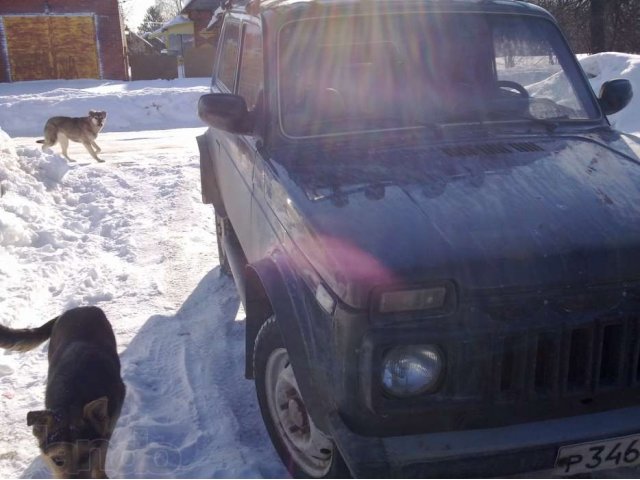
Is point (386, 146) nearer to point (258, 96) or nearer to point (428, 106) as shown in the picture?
point (428, 106)

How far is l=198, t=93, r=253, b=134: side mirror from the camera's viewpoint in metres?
3.50

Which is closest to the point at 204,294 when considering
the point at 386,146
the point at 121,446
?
the point at 121,446

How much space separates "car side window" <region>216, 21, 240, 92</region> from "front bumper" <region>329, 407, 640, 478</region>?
129 inches

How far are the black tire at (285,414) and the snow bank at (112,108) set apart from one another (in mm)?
16070

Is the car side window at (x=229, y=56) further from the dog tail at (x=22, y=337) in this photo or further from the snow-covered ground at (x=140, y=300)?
the dog tail at (x=22, y=337)

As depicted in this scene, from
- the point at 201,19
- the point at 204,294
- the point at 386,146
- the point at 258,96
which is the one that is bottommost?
the point at 204,294

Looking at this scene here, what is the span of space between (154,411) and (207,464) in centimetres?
67

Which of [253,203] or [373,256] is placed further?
[253,203]

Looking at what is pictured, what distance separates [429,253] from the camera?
2.35 meters

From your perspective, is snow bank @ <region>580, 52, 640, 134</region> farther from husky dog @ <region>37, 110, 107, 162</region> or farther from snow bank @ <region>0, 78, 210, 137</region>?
snow bank @ <region>0, 78, 210, 137</region>

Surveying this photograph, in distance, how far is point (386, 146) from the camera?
3305mm

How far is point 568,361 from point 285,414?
132cm

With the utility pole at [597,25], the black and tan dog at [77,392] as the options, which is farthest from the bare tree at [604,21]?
the black and tan dog at [77,392]

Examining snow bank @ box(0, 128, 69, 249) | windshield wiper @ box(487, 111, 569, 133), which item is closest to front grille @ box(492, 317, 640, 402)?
windshield wiper @ box(487, 111, 569, 133)
